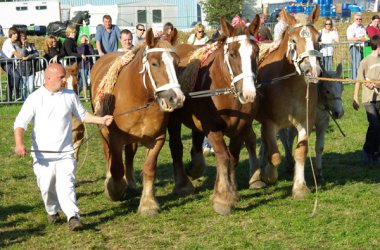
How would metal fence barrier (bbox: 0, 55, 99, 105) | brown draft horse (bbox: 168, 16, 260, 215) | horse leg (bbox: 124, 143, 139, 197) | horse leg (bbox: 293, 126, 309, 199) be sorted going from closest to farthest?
brown draft horse (bbox: 168, 16, 260, 215) → horse leg (bbox: 293, 126, 309, 199) → horse leg (bbox: 124, 143, 139, 197) → metal fence barrier (bbox: 0, 55, 99, 105)

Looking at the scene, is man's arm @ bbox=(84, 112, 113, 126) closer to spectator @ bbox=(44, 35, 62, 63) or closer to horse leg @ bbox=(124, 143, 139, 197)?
horse leg @ bbox=(124, 143, 139, 197)

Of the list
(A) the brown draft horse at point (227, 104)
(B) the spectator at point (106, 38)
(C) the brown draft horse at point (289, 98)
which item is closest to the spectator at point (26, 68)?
(B) the spectator at point (106, 38)

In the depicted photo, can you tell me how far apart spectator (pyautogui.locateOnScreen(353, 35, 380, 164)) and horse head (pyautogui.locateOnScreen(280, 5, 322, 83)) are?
2.21 meters

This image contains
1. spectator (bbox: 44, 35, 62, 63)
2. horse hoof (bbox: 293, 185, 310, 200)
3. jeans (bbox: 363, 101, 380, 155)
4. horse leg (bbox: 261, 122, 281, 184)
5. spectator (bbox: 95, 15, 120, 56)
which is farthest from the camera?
spectator (bbox: 44, 35, 62, 63)

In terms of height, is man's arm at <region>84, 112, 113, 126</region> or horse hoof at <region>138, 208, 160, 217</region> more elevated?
man's arm at <region>84, 112, 113, 126</region>

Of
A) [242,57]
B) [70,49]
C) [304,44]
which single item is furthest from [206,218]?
[70,49]

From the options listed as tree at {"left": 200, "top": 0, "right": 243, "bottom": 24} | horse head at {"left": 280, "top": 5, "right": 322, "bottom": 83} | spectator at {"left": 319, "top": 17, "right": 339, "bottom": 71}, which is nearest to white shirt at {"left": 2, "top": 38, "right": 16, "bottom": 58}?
spectator at {"left": 319, "top": 17, "right": 339, "bottom": 71}

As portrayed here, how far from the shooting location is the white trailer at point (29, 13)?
50219mm

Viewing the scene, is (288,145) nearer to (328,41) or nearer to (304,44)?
(304,44)

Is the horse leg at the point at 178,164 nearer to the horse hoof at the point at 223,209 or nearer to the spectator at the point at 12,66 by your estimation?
the horse hoof at the point at 223,209

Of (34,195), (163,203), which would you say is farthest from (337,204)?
(34,195)

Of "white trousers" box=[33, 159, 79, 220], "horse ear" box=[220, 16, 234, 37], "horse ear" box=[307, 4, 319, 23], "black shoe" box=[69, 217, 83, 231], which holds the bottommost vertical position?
"black shoe" box=[69, 217, 83, 231]

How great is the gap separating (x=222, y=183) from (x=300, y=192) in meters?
1.18

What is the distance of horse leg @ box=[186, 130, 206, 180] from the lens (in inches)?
389
